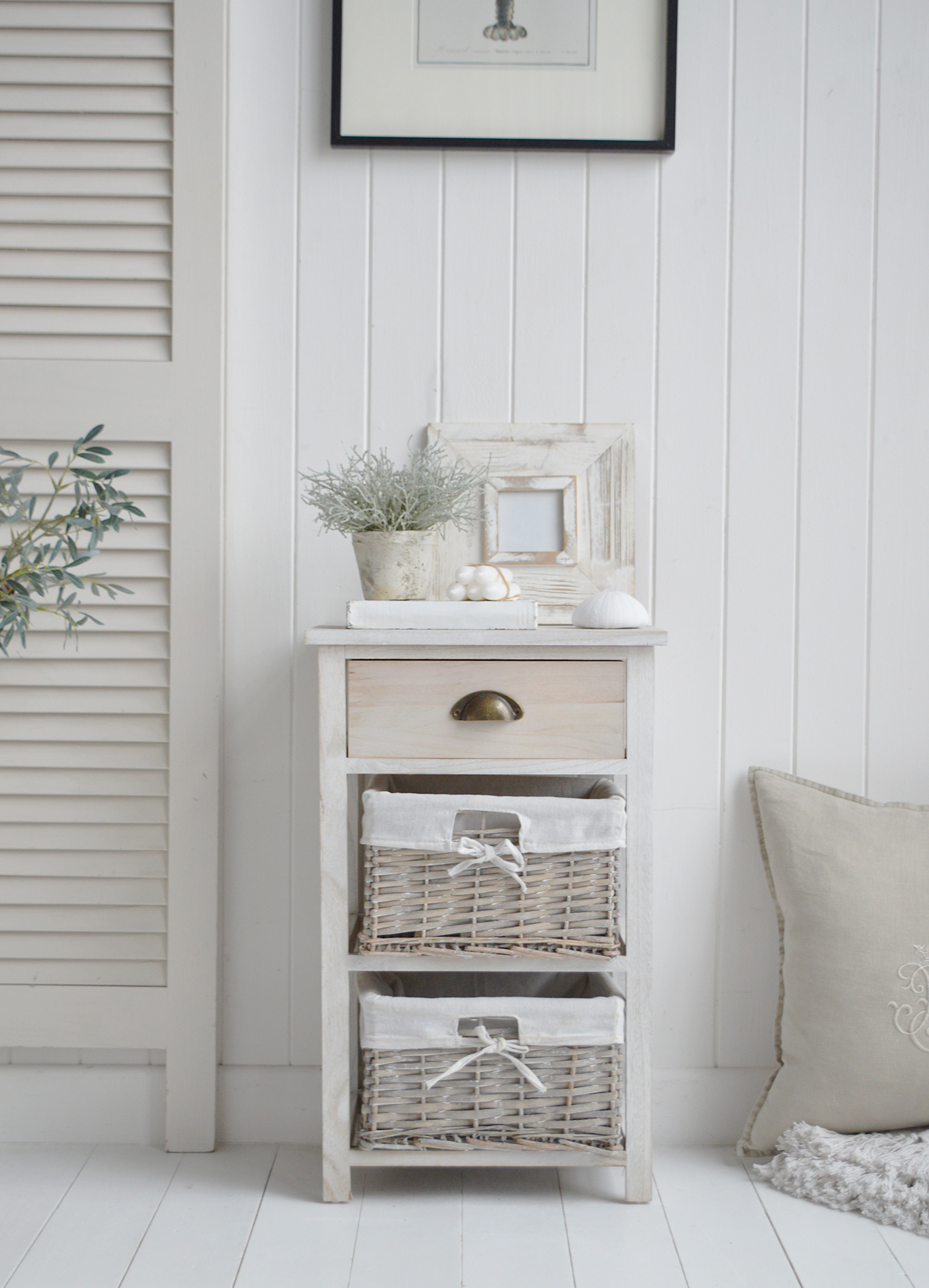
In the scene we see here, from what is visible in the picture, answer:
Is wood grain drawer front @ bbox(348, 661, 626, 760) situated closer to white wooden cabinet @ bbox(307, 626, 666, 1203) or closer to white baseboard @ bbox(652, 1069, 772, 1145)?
white wooden cabinet @ bbox(307, 626, 666, 1203)

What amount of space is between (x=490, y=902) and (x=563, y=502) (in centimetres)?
62

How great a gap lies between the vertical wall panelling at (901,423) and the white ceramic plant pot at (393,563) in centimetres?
73

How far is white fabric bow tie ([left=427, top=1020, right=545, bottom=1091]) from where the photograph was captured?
1.29 m

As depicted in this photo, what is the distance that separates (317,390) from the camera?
5.07ft

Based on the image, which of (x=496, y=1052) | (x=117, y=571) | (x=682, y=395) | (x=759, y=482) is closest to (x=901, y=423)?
(x=759, y=482)

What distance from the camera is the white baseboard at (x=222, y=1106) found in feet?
5.02

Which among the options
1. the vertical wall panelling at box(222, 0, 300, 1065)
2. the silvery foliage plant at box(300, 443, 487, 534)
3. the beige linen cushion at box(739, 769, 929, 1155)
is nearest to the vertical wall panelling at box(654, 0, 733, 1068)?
the beige linen cushion at box(739, 769, 929, 1155)

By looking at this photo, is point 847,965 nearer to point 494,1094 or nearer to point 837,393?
point 494,1094

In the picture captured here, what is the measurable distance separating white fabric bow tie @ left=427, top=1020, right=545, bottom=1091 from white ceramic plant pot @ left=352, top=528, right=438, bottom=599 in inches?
23.1

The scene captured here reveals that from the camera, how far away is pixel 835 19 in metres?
1.53

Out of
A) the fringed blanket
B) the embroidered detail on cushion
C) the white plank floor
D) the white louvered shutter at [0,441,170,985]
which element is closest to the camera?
the white plank floor

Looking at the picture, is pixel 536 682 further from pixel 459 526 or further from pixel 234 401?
pixel 234 401

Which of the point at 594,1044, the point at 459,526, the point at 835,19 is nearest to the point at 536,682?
the point at 459,526

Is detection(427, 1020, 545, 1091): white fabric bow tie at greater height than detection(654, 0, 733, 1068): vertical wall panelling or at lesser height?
lesser
